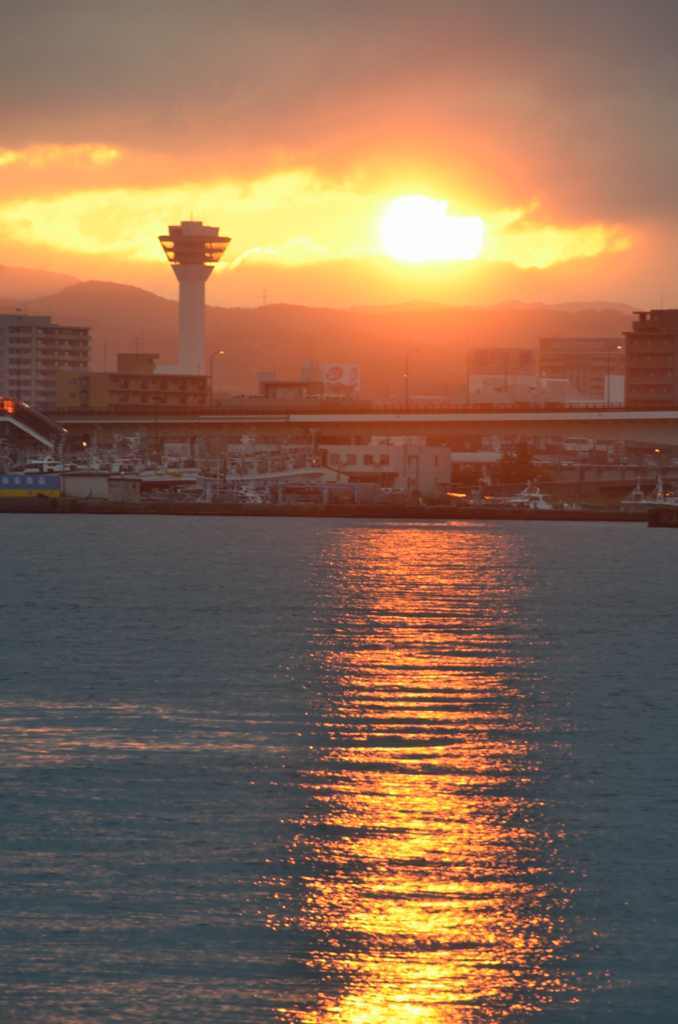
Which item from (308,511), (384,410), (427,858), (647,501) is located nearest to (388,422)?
(384,410)

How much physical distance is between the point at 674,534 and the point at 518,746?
321ft

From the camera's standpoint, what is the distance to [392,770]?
63.9ft

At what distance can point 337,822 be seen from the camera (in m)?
16.4

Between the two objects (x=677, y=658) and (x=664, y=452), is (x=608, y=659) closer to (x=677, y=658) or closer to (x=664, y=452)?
(x=677, y=658)

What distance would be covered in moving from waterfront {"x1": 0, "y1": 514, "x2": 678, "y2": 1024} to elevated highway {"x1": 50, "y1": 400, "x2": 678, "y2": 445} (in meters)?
81.1

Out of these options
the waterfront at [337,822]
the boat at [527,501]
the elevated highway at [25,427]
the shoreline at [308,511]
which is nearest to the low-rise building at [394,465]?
the boat at [527,501]

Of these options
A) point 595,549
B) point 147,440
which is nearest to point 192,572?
point 595,549

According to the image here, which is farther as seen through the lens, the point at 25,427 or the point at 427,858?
the point at 25,427

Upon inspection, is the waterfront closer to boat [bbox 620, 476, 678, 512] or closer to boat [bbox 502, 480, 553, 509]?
boat [bbox 620, 476, 678, 512]

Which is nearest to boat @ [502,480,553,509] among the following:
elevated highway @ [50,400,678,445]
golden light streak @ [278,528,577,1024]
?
elevated highway @ [50,400,678,445]

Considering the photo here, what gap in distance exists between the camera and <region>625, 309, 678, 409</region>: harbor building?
18412 cm

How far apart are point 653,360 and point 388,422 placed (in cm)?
6943

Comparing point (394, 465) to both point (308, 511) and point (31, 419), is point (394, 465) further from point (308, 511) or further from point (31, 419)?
point (31, 419)

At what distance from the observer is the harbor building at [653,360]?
184 metres
